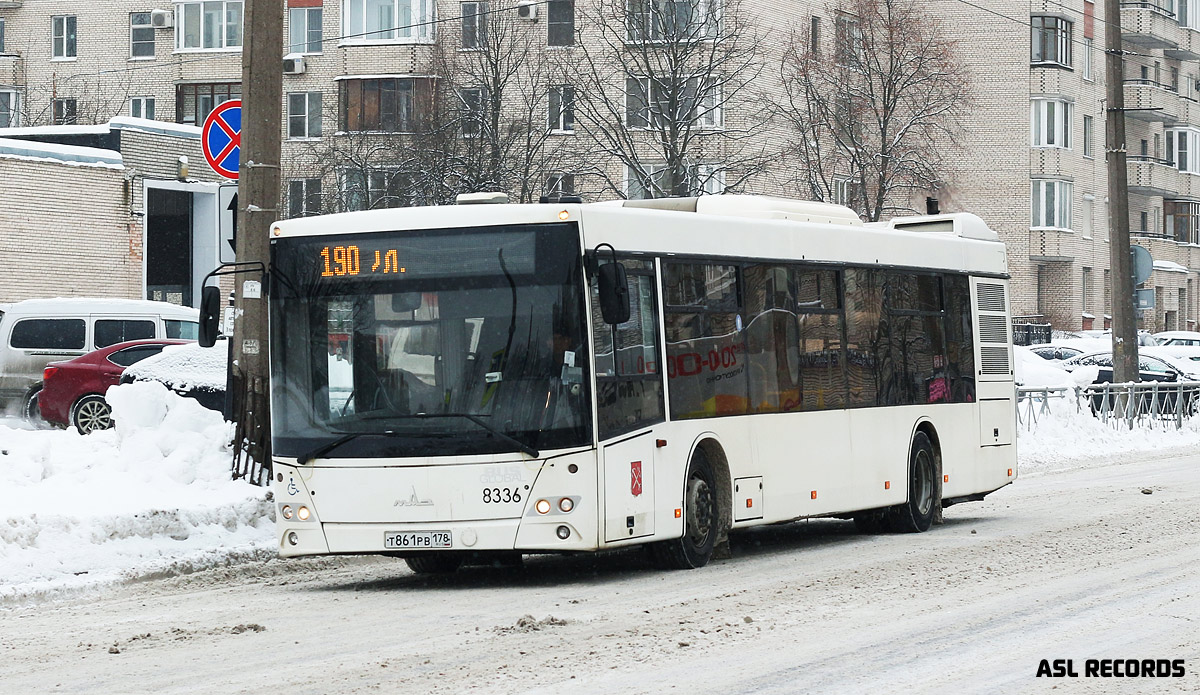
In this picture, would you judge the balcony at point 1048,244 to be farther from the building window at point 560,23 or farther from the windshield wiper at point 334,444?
the windshield wiper at point 334,444

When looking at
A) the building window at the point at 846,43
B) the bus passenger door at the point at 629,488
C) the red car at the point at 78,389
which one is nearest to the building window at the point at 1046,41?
the building window at the point at 846,43

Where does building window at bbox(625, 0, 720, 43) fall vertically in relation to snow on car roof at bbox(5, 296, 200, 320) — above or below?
above

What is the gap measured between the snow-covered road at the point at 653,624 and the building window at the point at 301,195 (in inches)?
1808

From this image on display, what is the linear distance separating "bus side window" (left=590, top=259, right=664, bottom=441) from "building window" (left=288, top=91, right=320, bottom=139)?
172 ft

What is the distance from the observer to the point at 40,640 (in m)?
10.2

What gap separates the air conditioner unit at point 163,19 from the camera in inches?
2604

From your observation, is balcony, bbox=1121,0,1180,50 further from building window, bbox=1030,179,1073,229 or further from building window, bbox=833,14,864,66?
building window, bbox=833,14,864,66

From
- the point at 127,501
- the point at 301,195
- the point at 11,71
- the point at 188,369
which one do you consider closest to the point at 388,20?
the point at 301,195

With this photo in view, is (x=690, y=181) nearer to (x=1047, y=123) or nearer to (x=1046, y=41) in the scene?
(x=1047, y=123)

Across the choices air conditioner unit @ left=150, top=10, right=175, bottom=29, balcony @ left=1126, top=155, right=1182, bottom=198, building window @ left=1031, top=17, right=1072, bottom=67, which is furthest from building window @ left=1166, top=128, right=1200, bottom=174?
air conditioner unit @ left=150, top=10, right=175, bottom=29

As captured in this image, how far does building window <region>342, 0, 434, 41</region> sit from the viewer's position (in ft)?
203

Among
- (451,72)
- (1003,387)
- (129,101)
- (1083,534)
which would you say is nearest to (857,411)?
(1083,534)

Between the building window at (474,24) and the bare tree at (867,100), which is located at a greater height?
the building window at (474,24)

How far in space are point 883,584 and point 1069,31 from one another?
2407 inches
